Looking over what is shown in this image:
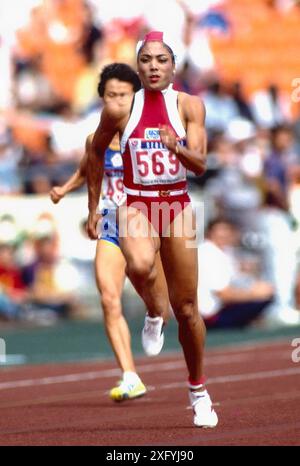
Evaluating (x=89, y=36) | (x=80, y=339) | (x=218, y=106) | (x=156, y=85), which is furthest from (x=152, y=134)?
(x=89, y=36)

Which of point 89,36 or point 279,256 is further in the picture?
point 89,36

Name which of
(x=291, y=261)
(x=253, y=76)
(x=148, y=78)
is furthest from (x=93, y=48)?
(x=148, y=78)

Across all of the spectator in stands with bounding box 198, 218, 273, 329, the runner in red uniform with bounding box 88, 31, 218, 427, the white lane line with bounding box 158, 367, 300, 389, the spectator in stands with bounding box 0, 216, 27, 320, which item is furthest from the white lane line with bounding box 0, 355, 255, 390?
the spectator in stands with bounding box 0, 216, 27, 320

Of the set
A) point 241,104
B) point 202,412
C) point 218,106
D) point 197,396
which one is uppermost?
point 241,104

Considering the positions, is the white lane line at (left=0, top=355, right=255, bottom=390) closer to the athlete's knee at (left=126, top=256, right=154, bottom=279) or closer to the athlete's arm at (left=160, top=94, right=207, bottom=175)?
the athlete's knee at (left=126, top=256, right=154, bottom=279)

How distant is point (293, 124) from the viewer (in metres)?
22.5

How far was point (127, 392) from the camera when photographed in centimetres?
1052

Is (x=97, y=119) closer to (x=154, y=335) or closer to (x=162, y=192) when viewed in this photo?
(x=154, y=335)

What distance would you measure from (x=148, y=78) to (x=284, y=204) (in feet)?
34.8

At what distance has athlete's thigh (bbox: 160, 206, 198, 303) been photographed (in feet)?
27.9

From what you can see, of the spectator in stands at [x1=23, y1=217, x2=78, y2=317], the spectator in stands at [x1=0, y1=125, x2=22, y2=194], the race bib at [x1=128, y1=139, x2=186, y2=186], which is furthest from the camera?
the spectator in stands at [x1=0, y1=125, x2=22, y2=194]

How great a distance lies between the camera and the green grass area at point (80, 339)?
1565 centimetres

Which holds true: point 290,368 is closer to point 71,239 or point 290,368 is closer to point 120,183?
point 120,183

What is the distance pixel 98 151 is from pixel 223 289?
9206mm
